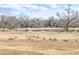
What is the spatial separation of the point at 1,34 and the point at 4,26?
0.23 ft

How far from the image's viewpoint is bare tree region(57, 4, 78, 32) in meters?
1.99

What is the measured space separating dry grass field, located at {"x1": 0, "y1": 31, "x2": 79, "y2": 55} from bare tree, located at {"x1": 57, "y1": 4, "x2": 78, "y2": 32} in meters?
0.08

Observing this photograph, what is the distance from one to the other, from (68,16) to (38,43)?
330 millimetres

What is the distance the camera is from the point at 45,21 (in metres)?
2.00

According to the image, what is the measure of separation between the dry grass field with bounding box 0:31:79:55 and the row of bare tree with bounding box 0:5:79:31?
6 cm

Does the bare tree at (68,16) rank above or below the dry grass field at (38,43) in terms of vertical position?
above

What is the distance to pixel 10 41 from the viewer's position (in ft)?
6.53

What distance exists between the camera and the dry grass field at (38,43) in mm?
1978

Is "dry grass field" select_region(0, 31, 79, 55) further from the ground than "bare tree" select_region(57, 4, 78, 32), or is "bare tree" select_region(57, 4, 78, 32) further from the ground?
"bare tree" select_region(57, 4, 78, 32)

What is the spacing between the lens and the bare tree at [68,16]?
1.99 meters
